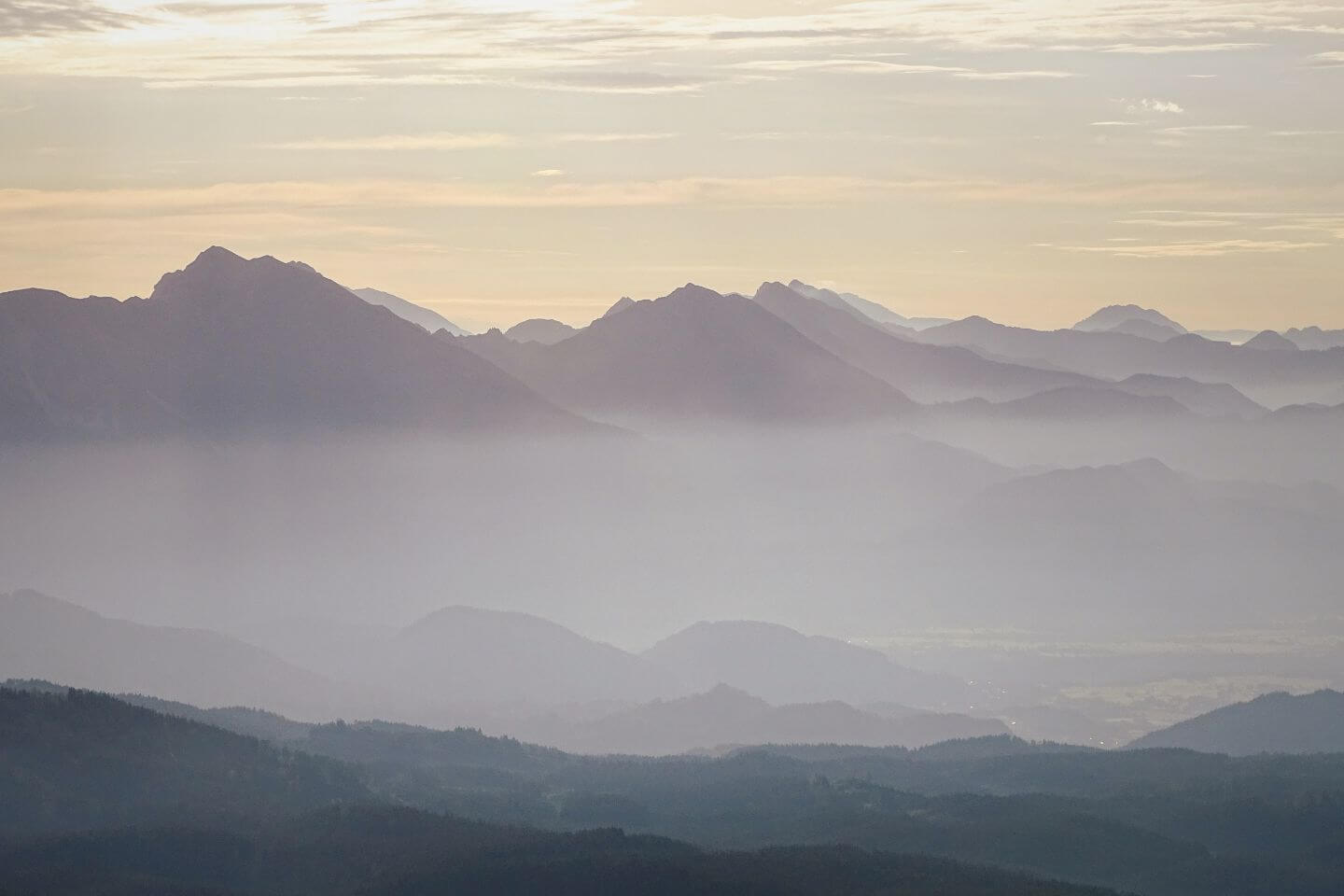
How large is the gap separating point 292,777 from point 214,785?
27.2 ft

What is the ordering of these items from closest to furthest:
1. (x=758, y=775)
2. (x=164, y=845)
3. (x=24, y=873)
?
(x=24, y=873) < (x=164, y=845) < (x=758, y=775)

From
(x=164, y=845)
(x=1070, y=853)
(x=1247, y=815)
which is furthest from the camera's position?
(x=1247, y=815)

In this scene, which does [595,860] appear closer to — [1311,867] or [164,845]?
[164,845]

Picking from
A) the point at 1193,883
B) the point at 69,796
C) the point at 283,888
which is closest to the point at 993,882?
the point at 1193,883

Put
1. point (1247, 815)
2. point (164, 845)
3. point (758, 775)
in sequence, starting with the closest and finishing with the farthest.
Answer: point (164, 845) → point (1247, 815) → point (758, 775)

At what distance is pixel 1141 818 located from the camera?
171 metres

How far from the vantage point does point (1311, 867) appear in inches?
6083

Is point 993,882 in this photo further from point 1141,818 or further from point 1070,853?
point 1141,818

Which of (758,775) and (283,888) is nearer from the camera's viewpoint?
(283,888)

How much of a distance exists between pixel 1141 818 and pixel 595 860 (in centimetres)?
5204

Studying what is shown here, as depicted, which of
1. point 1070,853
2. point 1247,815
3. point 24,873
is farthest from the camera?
point 1247,815

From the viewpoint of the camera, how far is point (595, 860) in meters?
140

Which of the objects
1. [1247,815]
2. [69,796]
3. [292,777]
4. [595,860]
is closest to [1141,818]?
[1247,815]

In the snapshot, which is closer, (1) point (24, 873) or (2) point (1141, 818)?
(1) point (24, 873)
